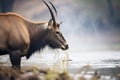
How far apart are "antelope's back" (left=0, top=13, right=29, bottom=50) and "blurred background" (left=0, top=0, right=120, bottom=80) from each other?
96 centimetres

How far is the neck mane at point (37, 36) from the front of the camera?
4406 millimetres

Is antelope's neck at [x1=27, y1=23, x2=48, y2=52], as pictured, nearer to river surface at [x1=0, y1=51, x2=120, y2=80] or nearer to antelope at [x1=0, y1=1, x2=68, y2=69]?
antelope at [x1=0, y1=1, x2=68, y2=69]

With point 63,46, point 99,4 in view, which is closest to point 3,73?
point 63,46

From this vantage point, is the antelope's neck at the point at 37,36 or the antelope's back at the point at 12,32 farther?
the antelope's neck at the point at 37,36

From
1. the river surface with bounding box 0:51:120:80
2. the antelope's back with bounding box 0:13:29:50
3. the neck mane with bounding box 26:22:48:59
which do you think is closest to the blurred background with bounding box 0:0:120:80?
the river surface with bounding box 0:51:120:80

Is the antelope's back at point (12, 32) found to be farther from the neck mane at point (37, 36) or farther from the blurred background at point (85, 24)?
the blurred background at point (85, 24)

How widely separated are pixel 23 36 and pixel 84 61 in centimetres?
121

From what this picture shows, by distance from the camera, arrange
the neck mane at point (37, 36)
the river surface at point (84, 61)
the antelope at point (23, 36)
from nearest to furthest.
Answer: the antelope at point (23, 36)
the neck mane at point (37, 36)
the river surface at point (84, 61)

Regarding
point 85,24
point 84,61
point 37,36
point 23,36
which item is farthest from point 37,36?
point 85,24

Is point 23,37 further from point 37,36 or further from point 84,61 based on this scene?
point 84,61

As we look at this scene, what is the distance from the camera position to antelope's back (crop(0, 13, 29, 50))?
13.4ft

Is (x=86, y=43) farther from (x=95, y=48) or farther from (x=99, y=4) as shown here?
(x=99, y=4)

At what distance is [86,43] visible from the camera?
5441mm

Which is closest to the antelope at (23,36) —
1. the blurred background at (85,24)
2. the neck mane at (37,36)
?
the neck mane at (37,36)
